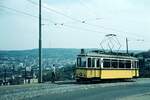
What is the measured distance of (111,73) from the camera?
4159cm

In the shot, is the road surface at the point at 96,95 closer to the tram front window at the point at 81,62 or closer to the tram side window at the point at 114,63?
the tram front window at the point at 81,62

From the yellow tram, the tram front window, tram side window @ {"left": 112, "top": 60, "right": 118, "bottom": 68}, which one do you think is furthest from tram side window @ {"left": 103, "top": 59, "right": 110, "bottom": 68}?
the tram front window

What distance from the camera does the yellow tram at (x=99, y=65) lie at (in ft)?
129

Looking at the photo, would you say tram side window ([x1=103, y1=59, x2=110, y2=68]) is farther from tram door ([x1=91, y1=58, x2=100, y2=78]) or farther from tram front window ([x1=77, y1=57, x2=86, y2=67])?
tram front window ([x1=77, y1=57, x2=86, y2=67])

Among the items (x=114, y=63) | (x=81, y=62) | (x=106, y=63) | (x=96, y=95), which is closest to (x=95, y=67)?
(x=81, y=62)

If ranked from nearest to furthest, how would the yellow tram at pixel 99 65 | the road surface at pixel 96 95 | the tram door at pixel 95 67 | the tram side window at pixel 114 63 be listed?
the road surface at pixel 96 95
the yellow tram at pixel 99 65
the tram door at pixel 95 67
the tram side window at pixel 114 63

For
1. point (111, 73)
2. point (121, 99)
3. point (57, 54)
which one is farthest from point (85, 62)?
point (57, 54)

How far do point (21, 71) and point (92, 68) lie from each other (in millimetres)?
7233

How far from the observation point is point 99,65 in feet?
131

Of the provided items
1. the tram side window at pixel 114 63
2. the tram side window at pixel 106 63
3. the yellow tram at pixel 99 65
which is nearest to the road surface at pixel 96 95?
the yellow tram at pixel 99 65

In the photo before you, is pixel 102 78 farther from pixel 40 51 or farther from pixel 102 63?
pixel 40 51

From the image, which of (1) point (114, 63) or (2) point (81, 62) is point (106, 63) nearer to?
(1) point (114, 63)

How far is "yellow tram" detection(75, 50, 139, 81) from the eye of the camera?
1553 inches

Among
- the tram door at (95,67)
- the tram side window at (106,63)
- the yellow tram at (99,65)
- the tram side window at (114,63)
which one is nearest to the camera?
the yellow tram at (99,65)
